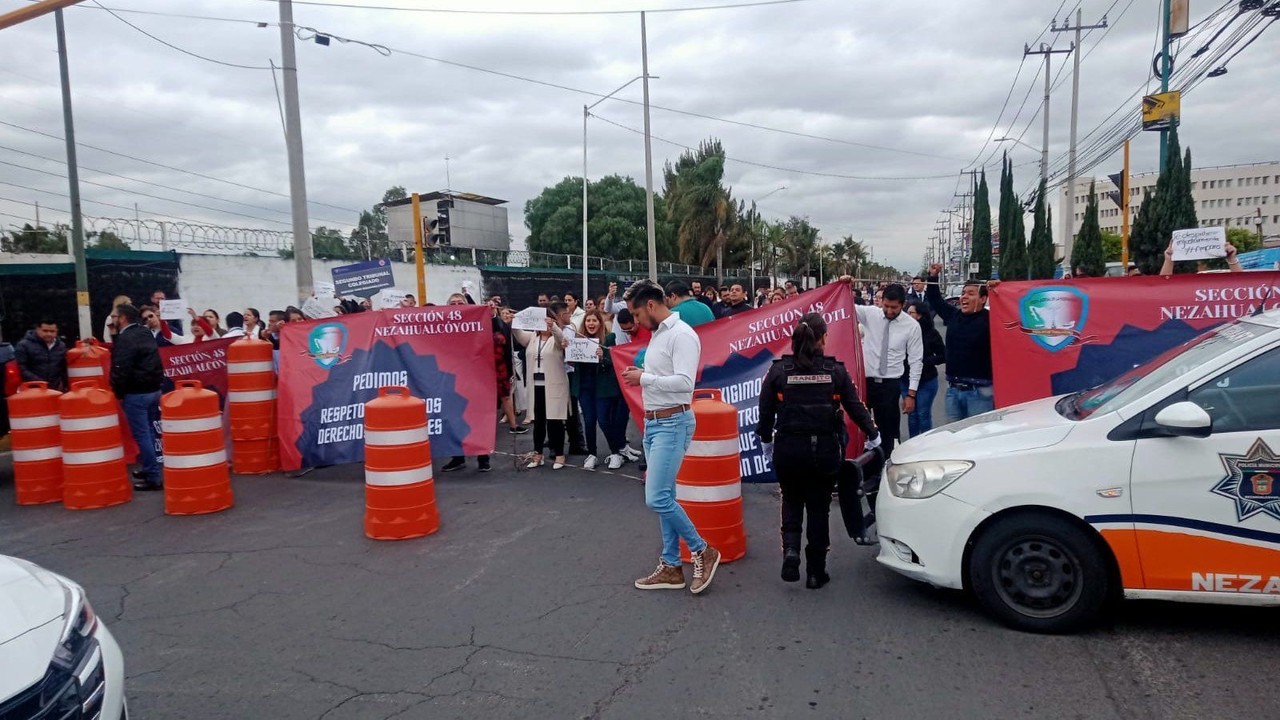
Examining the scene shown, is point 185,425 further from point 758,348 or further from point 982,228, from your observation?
point 982,228

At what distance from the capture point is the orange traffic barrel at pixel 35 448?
8211 mm

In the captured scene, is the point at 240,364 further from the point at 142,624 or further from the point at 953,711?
the point at 953,711

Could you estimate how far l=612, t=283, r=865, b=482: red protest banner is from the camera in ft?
23.4

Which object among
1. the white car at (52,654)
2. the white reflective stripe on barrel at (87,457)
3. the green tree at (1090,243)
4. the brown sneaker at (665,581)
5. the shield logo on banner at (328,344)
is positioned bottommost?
the brown sneaker at (665,581)

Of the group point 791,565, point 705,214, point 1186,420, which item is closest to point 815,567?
point 791,565

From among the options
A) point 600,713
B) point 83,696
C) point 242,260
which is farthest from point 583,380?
point 242,260

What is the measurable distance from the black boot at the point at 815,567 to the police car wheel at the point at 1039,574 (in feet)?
3.07

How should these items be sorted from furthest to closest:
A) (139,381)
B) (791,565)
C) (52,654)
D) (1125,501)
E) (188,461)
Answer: (139,381), (188,461), (791,565), (1125,501), (52,654)

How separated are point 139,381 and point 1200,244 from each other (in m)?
11.0

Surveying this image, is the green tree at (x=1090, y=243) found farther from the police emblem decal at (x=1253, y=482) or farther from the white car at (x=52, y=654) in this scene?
the white car at (x=52, y=654)

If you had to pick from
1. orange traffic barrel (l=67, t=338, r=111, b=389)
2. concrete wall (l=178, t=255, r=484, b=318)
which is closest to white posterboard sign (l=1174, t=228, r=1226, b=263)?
orange traffic barrel (l=67, t=338, r=111, b=389)

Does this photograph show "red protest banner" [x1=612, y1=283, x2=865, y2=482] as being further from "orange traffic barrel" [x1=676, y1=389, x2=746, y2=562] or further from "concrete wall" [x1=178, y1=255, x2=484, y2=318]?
"concrete wall" [x1=178, y1=255, x2=484, y2=318]

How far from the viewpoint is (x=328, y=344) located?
9000 mm

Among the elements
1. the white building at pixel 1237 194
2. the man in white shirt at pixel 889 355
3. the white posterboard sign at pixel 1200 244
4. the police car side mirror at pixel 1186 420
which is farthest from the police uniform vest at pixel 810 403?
the white building at pixel 1237 194
